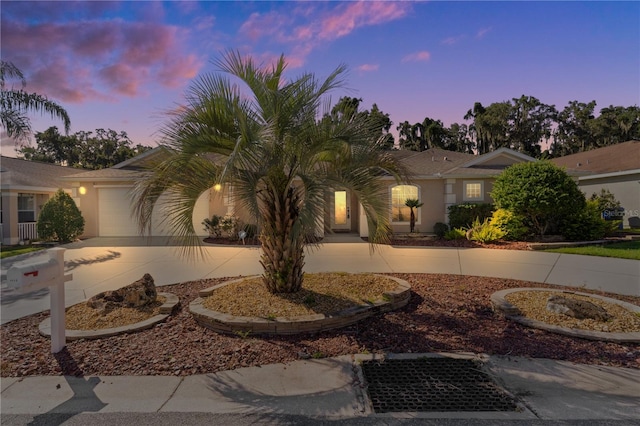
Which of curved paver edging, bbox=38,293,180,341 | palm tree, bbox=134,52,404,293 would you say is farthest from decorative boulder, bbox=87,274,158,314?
palm tree, bbox=134,52,404,293

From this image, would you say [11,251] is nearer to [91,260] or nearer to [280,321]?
[91,260]

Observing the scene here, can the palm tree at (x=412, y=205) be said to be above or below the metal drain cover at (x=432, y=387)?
above

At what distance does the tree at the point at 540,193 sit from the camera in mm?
11844

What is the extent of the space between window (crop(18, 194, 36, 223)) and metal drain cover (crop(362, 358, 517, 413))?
59.4ft

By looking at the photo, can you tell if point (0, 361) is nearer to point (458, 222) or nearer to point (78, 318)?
point (78, 318)

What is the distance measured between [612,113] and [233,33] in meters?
47.0

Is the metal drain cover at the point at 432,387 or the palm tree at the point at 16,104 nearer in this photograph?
the metal drain cover at the point at 432,387

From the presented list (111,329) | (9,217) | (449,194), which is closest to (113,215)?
(9,217)

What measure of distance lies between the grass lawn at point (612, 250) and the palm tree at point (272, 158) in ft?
27.9

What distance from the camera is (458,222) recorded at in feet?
47.3

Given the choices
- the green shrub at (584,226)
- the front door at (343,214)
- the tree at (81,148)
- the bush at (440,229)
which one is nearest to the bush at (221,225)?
the front door at (343,214)

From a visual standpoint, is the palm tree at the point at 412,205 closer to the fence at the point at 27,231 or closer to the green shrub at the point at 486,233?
the green shrub at the point at 486,233

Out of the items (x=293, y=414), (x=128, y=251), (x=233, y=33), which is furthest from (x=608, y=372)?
(x=128, y=251)

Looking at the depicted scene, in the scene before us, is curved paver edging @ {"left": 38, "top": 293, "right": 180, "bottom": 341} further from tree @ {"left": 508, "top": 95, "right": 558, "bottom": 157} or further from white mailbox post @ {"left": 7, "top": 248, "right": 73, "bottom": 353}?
tree @ {"left": 508, "top": 95, "right": 558, "bottom": 157}
